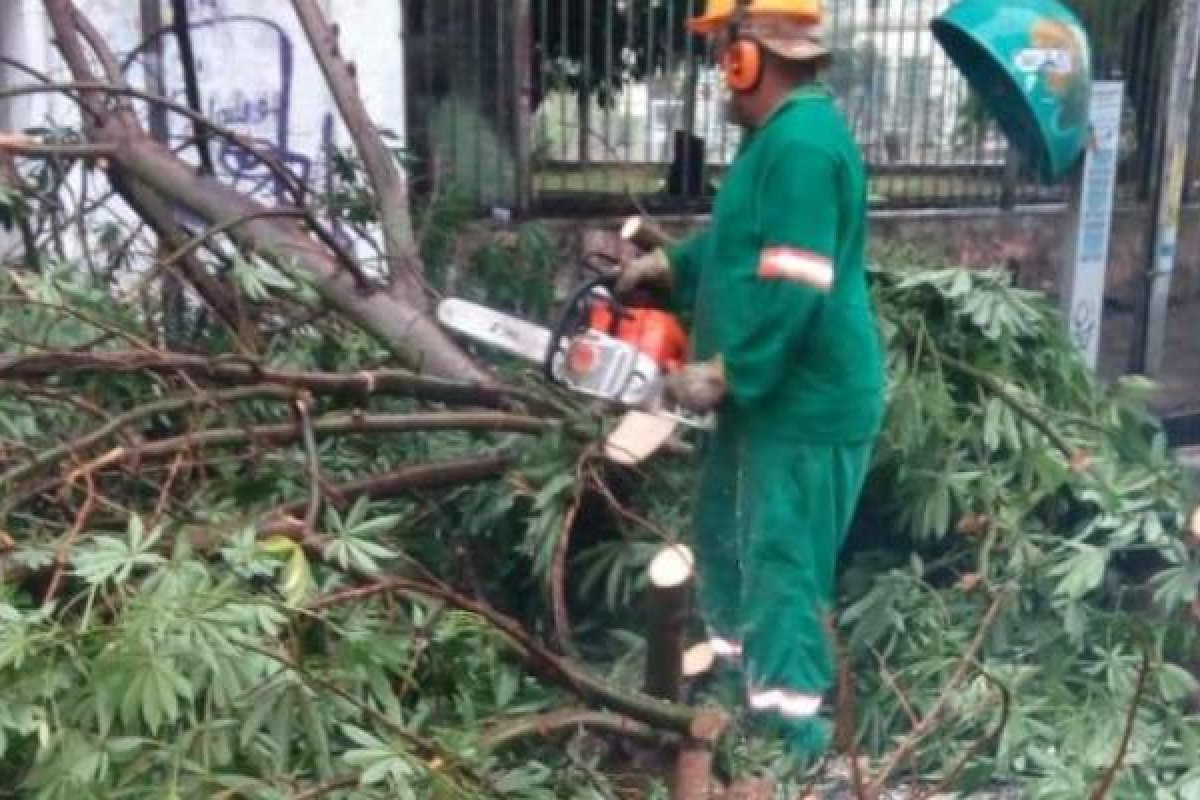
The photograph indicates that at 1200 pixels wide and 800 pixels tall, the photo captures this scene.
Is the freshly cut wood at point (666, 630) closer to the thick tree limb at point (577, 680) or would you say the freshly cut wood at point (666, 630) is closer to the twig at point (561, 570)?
the thick tree limb at point (577, 680)

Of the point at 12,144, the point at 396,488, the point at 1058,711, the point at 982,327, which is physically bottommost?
the point at 1058,711

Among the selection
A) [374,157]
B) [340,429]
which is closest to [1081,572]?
[340,429]

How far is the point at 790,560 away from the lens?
11.2 ft

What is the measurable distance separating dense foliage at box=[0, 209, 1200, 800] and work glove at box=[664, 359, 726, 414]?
9.0 inches

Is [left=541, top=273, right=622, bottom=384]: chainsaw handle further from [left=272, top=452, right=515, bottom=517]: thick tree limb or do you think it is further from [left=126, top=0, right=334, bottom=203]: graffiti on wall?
[left=126, top=0, right=334, bottom=203]: graffiti on wall

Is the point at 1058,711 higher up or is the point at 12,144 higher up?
the point at 12,144

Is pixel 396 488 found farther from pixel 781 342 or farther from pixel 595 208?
pixel 595 208

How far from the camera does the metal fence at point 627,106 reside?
7.27 m

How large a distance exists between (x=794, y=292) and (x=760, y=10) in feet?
1.82

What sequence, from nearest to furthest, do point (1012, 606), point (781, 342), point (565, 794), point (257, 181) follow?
point (565, 794) < point (781, 342) < point (1012, 606) < point (257, 181)

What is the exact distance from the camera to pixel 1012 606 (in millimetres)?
3531

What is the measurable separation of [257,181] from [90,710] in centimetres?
364

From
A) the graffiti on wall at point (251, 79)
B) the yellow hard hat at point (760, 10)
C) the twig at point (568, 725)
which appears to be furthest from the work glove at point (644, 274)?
the graffiti on wall at point (251, 79)

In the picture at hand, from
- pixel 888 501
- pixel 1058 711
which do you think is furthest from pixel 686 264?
pixel 1058 711
